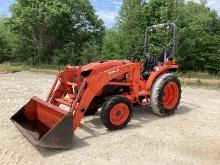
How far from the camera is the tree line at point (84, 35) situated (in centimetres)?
2884

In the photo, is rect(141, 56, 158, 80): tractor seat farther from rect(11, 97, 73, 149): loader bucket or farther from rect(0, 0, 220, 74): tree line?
rect(0, 0, 220, 74): tree line

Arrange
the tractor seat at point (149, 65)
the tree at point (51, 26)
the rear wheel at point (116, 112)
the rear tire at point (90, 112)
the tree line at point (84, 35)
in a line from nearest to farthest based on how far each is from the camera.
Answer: the rear wheel at point (116, 112), the rear tire at point (90, 112), the tractor seat at point (149, 65), the tree line at point (84, 35), the tree at point (51, 26)

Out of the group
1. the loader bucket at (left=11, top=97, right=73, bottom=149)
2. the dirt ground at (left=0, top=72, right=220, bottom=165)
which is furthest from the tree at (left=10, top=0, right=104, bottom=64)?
the loader bucket at (left=11, top=97, right=73, bottom=149)

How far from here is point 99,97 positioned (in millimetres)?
7734

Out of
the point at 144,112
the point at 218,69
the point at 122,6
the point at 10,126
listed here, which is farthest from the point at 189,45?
the point at 10,126

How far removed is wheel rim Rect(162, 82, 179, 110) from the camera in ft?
27.9

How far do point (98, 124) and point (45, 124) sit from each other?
3.76 ft

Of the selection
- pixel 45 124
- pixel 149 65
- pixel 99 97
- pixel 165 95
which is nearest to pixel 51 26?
pixel 149 65

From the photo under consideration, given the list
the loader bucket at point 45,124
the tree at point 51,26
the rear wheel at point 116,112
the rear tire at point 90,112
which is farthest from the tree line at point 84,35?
the loader bucket at point 45,124

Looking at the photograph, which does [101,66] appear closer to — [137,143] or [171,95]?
[137,143]

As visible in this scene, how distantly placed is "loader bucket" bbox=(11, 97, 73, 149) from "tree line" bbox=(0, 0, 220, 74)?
1951cm

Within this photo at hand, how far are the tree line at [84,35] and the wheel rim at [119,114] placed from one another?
63.7 ft

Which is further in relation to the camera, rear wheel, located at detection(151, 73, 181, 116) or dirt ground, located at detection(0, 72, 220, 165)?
rear wheel, located at detection(151, 73, 181, 116)

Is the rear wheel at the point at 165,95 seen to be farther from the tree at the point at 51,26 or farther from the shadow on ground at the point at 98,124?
the tree at the point at 51,26
